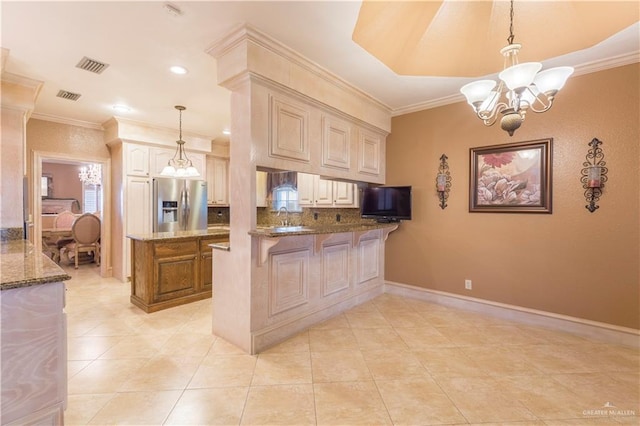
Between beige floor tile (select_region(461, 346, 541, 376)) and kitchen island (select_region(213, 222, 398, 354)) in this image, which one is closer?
beige floor tile (select_region(461, 346, 541, 376))

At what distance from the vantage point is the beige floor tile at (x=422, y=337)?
2.69 meters

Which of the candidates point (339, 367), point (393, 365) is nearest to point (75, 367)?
point (339, 367)

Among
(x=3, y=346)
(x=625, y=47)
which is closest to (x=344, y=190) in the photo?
(x=625, y=47)

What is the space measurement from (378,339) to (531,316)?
1858 millimetres

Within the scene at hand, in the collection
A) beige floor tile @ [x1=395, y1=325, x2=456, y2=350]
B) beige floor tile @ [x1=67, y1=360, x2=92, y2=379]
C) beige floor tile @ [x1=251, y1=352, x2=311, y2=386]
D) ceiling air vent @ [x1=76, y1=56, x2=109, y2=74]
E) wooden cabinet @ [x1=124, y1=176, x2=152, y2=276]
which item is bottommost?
beige floor tile @ [x1=395, y1=325, x2=456, y2=350]

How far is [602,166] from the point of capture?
2779 mm

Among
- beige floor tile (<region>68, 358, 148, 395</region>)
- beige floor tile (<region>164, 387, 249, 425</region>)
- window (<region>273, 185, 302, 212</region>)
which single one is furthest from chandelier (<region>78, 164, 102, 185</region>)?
beige floor tile (<region>164, 387, 249, 425</region>)

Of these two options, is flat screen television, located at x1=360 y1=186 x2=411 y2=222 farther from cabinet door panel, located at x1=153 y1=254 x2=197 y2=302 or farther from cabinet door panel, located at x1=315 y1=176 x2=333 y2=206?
cabinet door panel, located at x1=153 y1=254 x2=197 y2=302

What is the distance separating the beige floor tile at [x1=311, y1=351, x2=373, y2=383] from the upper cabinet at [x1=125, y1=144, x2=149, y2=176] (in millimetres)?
4330

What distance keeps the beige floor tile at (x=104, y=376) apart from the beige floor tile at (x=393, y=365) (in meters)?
1.89

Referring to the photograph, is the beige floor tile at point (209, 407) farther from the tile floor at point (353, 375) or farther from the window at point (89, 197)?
the window at point (89, 197)

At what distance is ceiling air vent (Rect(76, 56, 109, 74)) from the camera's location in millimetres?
2767

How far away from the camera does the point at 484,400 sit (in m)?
1.91

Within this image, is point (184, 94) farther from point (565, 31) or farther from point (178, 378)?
point (565, 31)
